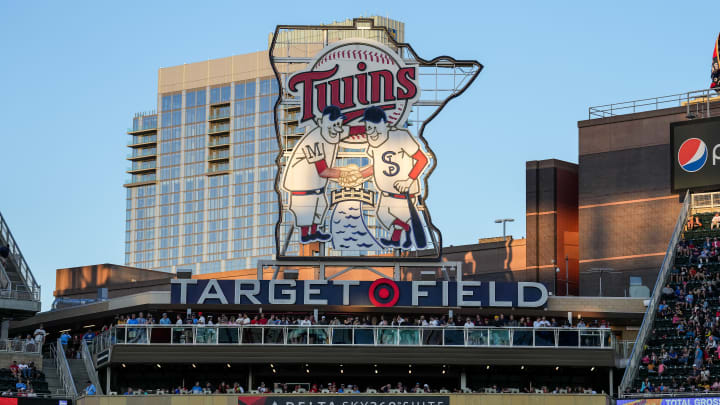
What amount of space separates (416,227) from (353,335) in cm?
782

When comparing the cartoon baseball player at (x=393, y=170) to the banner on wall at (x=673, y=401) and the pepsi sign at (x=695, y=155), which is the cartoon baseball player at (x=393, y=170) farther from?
the pepsi sign at (x=695, y=155)

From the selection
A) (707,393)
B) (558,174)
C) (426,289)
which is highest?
(558,174)

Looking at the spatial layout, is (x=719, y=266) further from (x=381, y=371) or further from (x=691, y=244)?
(x=381, y=371)

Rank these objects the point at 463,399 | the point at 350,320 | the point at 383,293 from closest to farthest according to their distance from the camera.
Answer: the point at 463,399 → the point at 350,320 → the point at 383,293

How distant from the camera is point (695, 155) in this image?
3039 inches

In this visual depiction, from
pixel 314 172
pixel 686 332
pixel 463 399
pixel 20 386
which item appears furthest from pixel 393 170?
pixel 20 386

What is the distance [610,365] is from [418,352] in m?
9.25

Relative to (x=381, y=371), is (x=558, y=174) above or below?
above

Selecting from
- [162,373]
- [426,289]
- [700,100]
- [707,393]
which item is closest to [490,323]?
[426,289]

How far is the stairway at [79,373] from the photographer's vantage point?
217 ft

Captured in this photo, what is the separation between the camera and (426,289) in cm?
6962

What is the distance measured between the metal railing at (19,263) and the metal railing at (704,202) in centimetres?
3586

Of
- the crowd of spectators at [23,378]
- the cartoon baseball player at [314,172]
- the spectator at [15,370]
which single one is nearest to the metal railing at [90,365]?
the crowd of spectators at [23,378]

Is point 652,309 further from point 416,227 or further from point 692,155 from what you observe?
point 692,155
